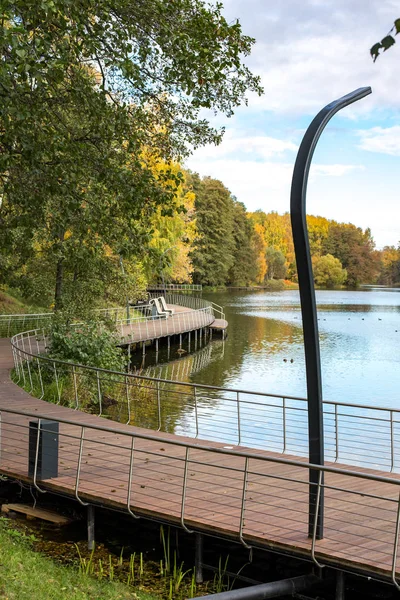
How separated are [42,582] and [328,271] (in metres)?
112

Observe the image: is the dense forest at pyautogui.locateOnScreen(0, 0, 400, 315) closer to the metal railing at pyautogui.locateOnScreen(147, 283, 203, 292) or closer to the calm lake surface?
the calm lake surface

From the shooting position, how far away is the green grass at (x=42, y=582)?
6.18 meters

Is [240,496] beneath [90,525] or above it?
above

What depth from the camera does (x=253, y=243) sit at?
3878 inches

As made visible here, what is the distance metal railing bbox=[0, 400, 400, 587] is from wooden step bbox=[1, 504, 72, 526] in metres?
0.43

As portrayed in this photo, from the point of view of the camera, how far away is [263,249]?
349ft

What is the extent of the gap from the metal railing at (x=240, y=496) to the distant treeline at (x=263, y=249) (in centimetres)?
4884

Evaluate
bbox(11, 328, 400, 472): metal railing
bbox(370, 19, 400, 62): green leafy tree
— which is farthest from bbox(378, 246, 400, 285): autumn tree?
bbox(370, 19, 400, 62): green leafy tree

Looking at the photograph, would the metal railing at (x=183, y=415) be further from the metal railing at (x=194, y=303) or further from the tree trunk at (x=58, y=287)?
the metal railing at (x=194, y=303)

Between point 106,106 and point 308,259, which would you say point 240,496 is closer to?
point 308,259

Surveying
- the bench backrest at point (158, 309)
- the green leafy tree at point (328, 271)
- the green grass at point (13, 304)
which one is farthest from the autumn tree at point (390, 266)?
the green grass at point (13, 304)

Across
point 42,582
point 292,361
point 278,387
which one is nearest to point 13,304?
point 292,361

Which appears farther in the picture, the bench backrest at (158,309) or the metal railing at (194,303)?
the metal railing at (194,303)

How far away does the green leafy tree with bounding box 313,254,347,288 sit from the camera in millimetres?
116438
